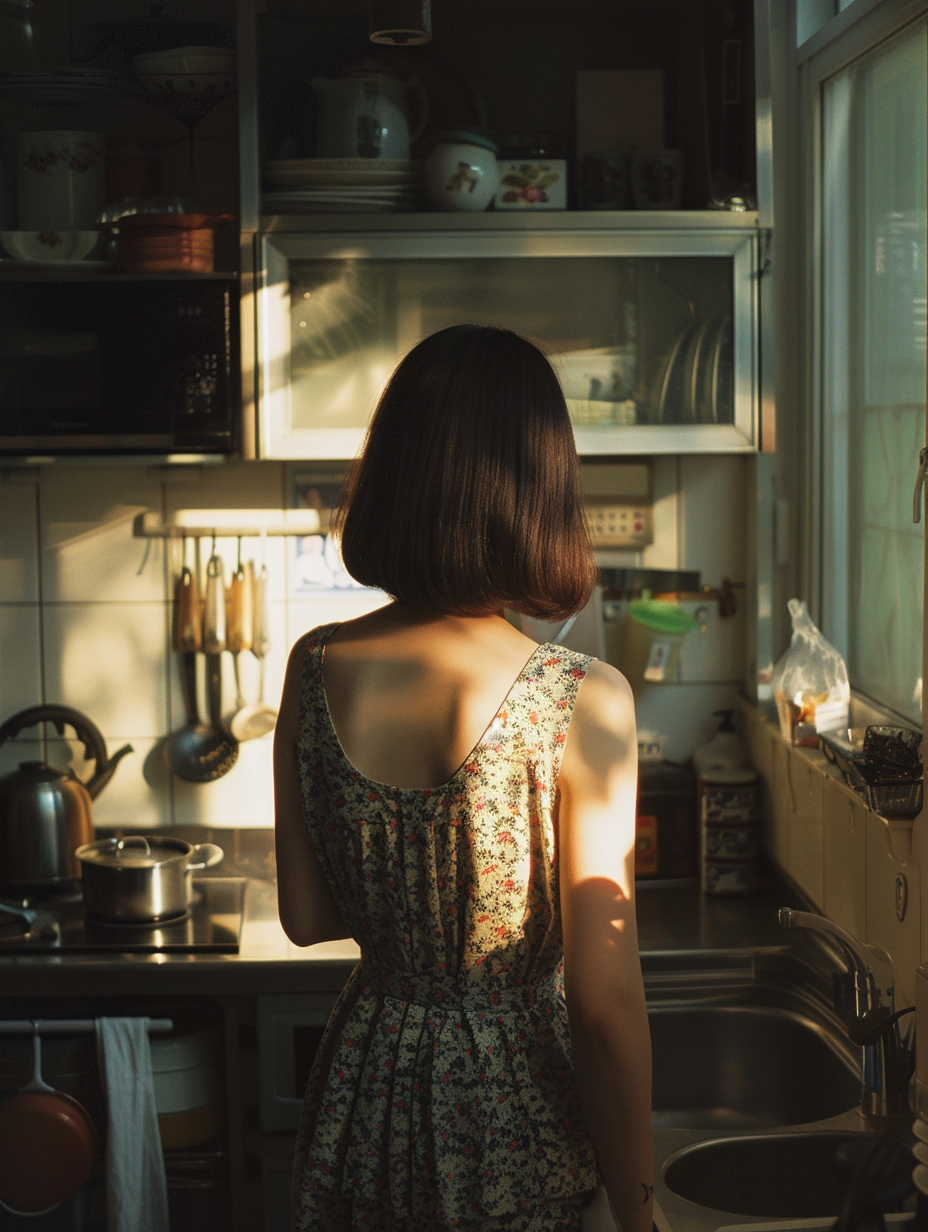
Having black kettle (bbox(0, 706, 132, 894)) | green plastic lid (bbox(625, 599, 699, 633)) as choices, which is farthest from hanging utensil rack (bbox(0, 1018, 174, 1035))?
green plastic lid (bbox(625, 599, 699, 633))

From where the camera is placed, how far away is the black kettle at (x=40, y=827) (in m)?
2.25

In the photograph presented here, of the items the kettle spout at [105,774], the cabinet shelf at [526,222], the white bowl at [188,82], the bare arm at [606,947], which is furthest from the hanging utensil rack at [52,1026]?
the white bowl at [188,82]

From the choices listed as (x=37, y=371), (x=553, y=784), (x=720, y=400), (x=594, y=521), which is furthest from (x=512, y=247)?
(x=553, y=784)

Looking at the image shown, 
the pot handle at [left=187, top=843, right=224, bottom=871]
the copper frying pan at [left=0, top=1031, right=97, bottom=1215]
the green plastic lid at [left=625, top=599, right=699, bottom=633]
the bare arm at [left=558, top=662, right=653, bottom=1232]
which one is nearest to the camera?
the bare arm at [left=558, top=662, right=653, bottom=1232]

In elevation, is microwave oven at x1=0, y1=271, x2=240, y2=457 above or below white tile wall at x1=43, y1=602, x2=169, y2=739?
Answer: above

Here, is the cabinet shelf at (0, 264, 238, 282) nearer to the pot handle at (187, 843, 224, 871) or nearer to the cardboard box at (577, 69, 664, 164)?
the cardboard box at (577, 69, 664, 164)

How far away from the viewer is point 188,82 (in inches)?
87.3

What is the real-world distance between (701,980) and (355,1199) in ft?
3.22

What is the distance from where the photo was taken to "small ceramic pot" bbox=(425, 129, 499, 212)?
210cm

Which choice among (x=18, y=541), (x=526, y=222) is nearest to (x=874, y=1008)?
(x=526, y=222)

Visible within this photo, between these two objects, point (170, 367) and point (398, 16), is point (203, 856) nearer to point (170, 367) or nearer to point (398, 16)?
point (170, 367)

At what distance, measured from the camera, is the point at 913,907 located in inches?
60.4

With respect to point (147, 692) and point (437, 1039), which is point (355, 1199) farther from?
point (147, 692)

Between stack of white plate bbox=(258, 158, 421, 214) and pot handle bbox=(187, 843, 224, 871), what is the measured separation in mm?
1082
